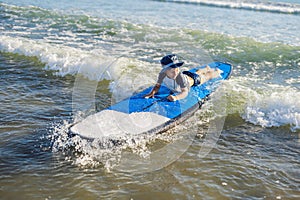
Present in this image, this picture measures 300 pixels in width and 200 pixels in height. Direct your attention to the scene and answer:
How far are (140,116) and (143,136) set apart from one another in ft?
1.23

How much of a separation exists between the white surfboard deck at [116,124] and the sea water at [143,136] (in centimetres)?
14

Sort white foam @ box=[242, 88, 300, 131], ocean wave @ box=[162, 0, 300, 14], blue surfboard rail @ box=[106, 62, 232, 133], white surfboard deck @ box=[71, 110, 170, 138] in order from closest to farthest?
white surfboard deck @ box=[71, 110, 170, 138] < blue surfboard rail @ box=[106, 62, 232, 133] < white foam @ box=[242, 88, 300, 131] < ocean wave @ box=[162, 0, 300, 14]

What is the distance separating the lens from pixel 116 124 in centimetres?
538

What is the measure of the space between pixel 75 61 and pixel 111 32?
4561 millimetres

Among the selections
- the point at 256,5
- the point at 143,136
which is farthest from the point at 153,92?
the point at 256,5

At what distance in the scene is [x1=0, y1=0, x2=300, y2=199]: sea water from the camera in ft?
14.6

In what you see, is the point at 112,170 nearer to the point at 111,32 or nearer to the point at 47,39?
the point at 47,39

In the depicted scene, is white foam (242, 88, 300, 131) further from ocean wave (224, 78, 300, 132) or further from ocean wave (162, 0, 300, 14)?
ocean wave (162, 0, 300, 14)

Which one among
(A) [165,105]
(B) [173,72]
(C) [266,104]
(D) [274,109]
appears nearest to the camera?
(A) [165,105]

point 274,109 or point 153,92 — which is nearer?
point 153,92

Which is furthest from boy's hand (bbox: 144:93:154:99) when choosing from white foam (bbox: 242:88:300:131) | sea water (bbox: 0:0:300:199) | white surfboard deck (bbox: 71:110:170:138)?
white foam (bbox: 242:88:300:131)

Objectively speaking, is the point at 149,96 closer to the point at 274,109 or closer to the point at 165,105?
the point at 165,105

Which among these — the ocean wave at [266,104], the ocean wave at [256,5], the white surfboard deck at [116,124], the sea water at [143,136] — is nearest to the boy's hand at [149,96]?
the white surfboard deck at [116,124]

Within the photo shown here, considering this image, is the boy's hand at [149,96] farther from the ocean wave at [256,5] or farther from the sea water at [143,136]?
the ocean wave at [256,5]
